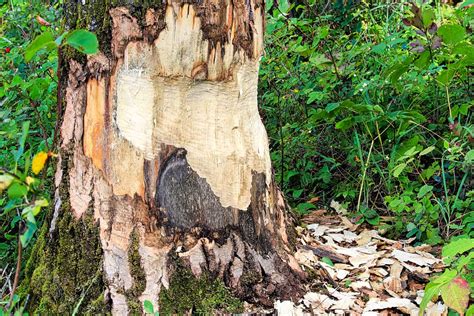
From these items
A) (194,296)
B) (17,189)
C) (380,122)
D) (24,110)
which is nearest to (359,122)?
(380,122)

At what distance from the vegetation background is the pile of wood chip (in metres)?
0.16

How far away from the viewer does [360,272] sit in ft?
9.09

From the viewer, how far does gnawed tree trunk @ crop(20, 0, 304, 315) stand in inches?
88.7

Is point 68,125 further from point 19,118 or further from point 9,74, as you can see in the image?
point 9,74

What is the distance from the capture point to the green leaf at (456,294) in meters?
2.06

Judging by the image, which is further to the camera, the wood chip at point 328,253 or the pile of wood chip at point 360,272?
the wood chip at point 328,253

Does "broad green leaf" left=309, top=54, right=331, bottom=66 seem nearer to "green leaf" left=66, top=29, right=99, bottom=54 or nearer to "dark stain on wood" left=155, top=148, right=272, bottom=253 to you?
"dark stain on wood" left=155, top=148, right=272, bottom=253

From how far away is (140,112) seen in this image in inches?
89.7

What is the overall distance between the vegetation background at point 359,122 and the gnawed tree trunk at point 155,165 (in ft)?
2.01

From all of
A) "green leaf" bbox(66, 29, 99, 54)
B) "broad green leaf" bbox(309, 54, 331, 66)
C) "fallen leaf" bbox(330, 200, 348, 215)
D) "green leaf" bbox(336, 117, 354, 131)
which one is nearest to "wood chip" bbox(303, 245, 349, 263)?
"fallen leaf" bbox(330, 200, 348, 215)

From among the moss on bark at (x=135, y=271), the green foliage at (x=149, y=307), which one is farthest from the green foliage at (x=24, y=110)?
the green foliage at (x=149, y=307)

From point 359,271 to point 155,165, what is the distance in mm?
1030

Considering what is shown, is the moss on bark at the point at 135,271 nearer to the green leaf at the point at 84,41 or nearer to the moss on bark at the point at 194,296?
the moss on bark at the point at 194,296

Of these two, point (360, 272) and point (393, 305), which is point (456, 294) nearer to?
point (393, 305)
